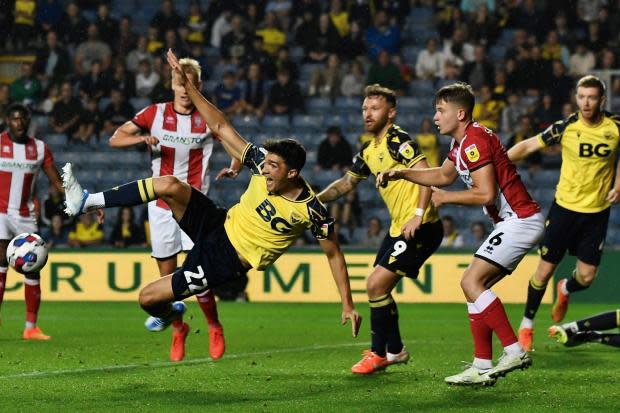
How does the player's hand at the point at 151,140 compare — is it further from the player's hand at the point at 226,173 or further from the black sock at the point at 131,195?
the black sock at the point at 131,195

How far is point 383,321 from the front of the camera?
9.12 metres

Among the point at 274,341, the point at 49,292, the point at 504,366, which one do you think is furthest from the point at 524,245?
the point at 49,292

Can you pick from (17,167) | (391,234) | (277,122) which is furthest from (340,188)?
(277,122)

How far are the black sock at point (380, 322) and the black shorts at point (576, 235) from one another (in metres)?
2.19

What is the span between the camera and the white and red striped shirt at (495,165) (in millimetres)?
7773

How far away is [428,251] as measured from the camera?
923 centimetres

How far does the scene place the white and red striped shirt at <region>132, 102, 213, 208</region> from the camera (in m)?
10.4

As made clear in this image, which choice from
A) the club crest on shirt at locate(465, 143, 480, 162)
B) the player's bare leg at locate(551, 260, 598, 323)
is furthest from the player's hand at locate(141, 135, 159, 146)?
the player's bare leg at locate(551, 260, 598, 323)

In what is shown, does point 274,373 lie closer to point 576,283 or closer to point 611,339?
point 611,339

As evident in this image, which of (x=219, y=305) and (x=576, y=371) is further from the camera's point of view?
(x=219, y=305)

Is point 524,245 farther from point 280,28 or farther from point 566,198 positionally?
point 280,28

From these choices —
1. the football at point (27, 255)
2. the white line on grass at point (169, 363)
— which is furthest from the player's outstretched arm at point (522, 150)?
the football at point (27, 255)

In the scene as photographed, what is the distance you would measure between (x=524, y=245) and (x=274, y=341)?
420 centimetres

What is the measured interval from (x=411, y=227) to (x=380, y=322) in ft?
3.05
